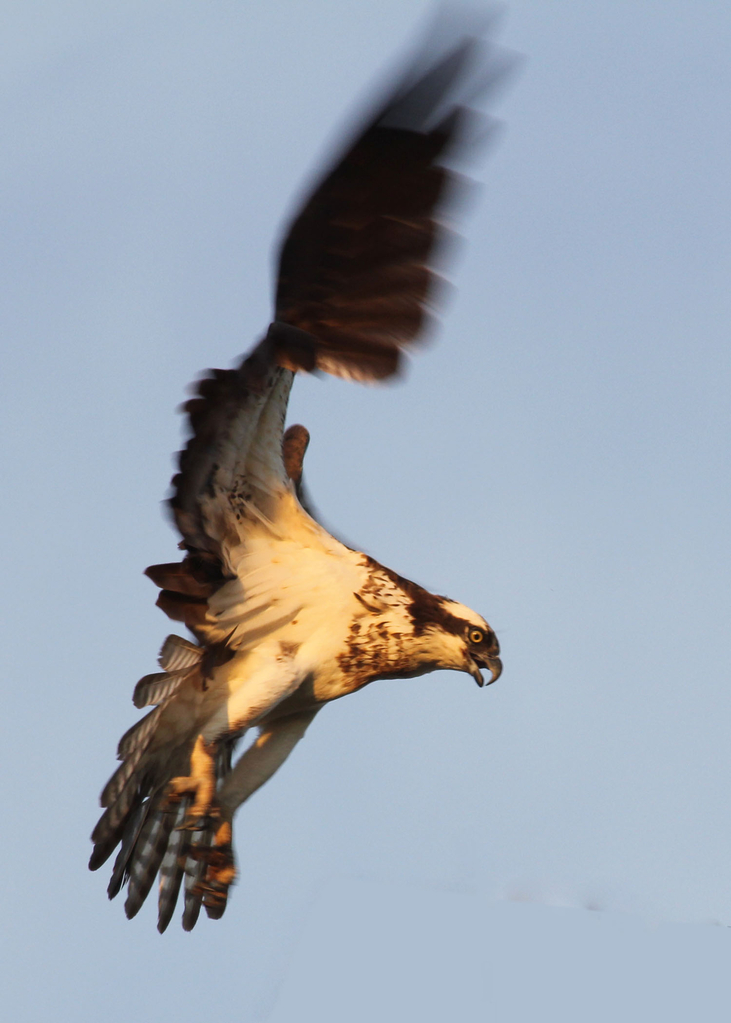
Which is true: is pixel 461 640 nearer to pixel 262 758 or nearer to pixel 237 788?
pixel 262 758

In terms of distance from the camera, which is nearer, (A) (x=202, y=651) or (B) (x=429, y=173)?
(B) (x=429, y=173)

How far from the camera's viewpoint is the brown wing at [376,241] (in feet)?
23.6

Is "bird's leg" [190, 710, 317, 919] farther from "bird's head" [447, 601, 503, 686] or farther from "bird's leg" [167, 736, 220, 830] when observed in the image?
"bird's head" [447, 601, 503, 686]

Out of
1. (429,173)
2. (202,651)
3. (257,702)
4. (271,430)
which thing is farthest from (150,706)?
(429,173)

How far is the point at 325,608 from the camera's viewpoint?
777 centimetres

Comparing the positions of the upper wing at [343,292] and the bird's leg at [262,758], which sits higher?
the upper wing at [343,292]

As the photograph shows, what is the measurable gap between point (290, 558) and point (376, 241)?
1.81 metres

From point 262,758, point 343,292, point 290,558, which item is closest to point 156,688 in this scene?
point 262,758

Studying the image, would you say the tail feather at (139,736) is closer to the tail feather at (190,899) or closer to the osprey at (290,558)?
the osprey at (290,558)

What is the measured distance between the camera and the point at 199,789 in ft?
23.5

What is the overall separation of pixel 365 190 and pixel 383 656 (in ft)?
8.35

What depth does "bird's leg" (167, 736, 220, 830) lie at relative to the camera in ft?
23.3

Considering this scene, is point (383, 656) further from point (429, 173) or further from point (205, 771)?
point (429, 173)

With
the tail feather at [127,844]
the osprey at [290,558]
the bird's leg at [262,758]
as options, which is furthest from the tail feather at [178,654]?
the tail feather at [127,844]
